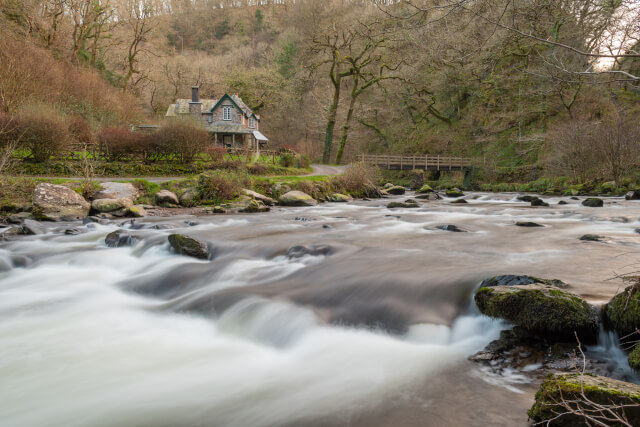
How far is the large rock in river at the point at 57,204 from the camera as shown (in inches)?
501

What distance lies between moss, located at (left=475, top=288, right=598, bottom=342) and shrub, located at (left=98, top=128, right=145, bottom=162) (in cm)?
2054

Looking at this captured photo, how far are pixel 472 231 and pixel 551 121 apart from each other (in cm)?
2311

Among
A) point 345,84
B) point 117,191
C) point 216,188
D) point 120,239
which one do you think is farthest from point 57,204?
point 345,84

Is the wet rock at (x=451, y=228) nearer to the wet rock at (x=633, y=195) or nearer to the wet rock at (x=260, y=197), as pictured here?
the wet rock at (x=260, y=197)

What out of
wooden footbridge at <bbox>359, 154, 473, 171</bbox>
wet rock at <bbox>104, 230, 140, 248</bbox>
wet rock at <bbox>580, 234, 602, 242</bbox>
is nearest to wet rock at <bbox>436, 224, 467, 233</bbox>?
wet rock at <bbox>580, 234, 602, 242</bbox>

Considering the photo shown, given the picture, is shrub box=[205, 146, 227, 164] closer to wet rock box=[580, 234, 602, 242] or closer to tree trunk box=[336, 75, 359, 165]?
wet rock box=[580, 234, 602, 242]

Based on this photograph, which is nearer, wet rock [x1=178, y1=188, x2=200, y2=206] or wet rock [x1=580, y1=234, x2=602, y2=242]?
wet rock [x1=580, y1=234, x2=602, y2=242]

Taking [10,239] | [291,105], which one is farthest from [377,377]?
[291,105]

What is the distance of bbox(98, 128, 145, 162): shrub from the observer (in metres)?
20.8

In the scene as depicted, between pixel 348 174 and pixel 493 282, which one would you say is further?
pixel 348 174

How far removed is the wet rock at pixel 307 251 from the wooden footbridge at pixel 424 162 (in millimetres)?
25388

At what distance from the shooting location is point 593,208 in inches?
616

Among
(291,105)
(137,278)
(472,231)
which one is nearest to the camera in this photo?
(137,278)

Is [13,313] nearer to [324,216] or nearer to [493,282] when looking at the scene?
[493,282]
